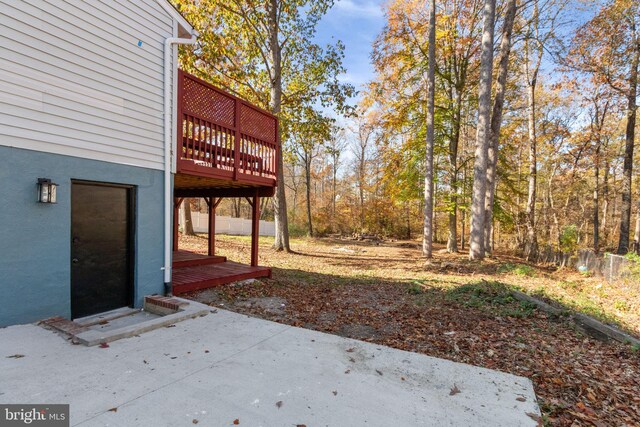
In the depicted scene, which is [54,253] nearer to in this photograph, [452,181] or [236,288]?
[236,288]

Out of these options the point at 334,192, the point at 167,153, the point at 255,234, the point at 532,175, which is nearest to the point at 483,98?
the point at 532,175

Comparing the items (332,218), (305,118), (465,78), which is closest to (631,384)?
(305,118)

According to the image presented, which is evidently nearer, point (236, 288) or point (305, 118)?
point (236, 288)

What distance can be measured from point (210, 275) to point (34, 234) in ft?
9.86

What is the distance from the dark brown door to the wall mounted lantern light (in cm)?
32

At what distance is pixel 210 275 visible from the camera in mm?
6035

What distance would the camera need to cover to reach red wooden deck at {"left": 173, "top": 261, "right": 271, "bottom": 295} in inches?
209

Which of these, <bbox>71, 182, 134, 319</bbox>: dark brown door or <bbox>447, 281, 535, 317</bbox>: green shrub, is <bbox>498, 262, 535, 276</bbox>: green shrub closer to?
<bbox>447, 281, 535, 317</bbox>: green shrub

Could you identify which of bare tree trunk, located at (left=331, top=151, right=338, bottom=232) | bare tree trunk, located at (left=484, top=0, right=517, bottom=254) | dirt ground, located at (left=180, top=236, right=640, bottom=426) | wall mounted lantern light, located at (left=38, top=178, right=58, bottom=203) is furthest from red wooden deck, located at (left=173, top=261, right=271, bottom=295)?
bare tree trunk, located at (left=331, top=151, right=338, bottom=232)

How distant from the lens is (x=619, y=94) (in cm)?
1304

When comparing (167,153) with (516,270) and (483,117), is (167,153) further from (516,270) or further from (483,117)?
(483,117)

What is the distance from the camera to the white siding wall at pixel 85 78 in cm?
323

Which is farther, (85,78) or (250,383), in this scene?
(85,78)

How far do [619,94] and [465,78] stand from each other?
6.11 m
